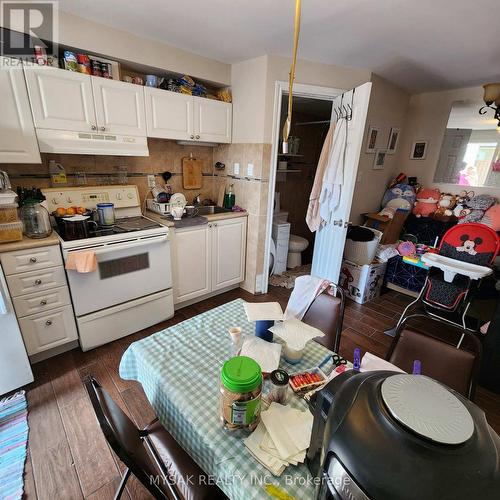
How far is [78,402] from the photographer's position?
1.67 metres

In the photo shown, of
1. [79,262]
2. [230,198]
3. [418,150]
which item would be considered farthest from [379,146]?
[79,262]

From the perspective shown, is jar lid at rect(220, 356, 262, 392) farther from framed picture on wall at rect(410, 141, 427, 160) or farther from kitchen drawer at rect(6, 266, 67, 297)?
framed picture on wall at rect(410, 141, 427, 160)

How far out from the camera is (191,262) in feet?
8.47

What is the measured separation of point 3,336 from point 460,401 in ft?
7.21

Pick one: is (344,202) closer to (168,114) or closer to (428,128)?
(168,114)

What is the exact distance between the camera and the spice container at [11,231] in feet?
5.45

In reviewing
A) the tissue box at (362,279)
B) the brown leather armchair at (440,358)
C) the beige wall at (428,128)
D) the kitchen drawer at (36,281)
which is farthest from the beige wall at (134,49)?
the brown leather armchair at (440,358)

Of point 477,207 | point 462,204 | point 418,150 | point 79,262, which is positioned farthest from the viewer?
point 418,150

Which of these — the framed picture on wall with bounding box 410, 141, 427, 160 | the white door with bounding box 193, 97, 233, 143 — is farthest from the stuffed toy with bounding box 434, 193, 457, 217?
the white door with bounding box 193, 97, 233, 143

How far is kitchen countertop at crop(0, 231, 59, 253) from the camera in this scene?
5.36 feet

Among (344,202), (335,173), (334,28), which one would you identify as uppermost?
(334,28)

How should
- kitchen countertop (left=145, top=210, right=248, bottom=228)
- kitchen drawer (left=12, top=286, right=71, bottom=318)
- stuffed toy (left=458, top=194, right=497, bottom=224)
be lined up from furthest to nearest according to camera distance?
stuffed toy (left=458, top=194, right=497, bottom=224), kitchen countertop (left=145, top=210, right=248, bottom=228), kitchen drawer (left=12, top=286, right=71, bottom=318)

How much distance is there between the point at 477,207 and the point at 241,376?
11.3 ft

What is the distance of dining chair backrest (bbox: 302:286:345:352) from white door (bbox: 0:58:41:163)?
2.10 m
